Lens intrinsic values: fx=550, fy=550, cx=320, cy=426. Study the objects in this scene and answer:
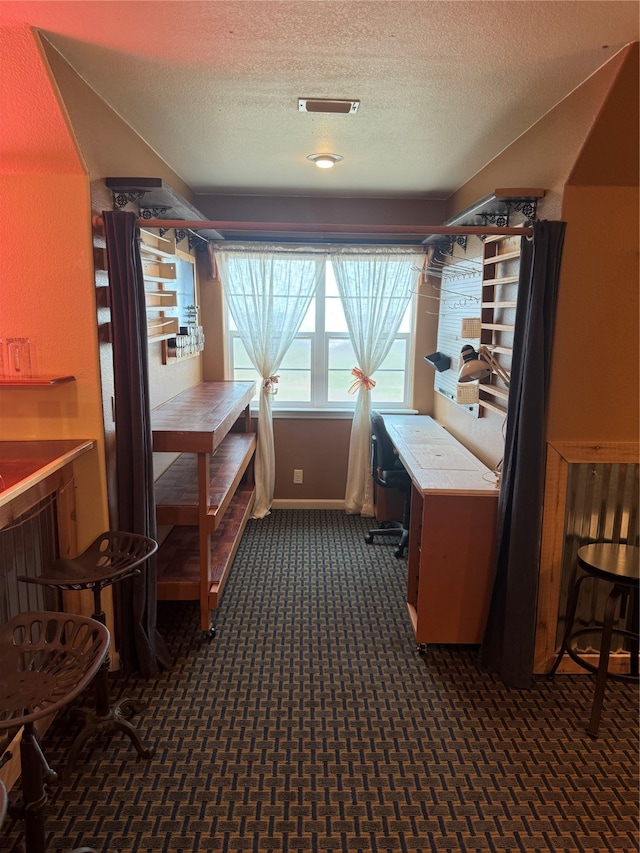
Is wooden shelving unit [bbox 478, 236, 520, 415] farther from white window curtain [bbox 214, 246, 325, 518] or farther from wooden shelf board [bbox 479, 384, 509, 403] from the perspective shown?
white window curtain [bbox 214, 246, 325, 518]

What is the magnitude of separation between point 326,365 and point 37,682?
364cm

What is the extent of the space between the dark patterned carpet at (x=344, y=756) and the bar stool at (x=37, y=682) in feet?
1.38

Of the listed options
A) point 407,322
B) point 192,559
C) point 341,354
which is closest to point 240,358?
point 341,354

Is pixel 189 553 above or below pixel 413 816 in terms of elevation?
above

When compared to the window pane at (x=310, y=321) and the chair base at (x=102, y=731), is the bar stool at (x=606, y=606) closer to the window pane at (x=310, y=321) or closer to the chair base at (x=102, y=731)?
the chair base at (x=102, y=731)

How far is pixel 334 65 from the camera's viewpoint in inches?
80.8

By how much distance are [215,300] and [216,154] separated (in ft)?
4.97

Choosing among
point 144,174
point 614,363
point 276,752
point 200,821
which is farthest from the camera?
point 144,174

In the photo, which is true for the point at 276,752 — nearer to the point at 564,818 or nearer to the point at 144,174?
the point at 564,818

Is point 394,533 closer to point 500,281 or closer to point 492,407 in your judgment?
→ point 492,407

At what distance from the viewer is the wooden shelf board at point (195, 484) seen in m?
2.87

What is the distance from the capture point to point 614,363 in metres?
2.46

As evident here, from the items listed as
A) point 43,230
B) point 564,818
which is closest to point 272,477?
point 43,230

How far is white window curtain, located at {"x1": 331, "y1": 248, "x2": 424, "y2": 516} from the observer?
4.48 m
